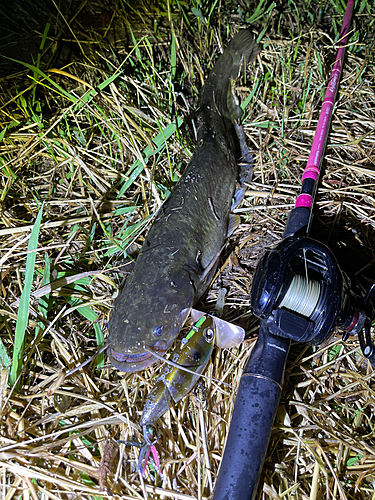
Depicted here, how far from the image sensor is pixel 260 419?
142 cm

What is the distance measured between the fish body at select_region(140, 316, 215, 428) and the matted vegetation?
0.11 m

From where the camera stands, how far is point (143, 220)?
2184 millimetres

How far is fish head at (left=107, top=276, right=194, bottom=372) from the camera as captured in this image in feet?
5.50

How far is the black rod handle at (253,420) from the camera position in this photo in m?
1.34

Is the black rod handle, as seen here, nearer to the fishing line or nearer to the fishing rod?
the fishing rod

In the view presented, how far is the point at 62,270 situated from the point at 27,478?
3.42ft

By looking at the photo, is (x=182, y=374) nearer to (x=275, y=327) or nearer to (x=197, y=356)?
(x=197, y=356)

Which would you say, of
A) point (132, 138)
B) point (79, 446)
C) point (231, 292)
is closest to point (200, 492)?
point (79, 446)

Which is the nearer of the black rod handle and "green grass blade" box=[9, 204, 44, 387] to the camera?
the black rod handle

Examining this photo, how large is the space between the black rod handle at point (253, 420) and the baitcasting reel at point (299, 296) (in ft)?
0.35

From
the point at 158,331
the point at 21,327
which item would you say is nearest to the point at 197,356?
the point at 158,331

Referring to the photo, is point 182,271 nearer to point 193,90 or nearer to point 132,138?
point 132,138

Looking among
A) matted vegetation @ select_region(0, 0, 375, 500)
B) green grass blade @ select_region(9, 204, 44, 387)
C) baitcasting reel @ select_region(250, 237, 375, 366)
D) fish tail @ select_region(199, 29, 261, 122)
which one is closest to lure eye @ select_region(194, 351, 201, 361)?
matted vegetation @ select_region(0, 0, 375, 500)

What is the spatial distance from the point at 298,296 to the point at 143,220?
1100mm
